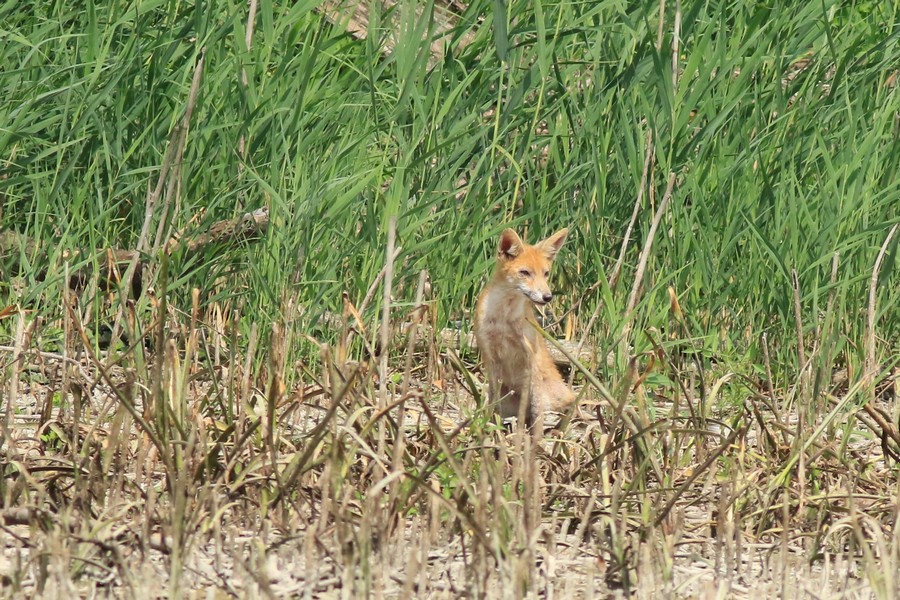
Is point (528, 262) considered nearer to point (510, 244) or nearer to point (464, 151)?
point (510, 244)

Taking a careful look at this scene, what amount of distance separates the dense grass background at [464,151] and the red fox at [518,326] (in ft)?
0.52

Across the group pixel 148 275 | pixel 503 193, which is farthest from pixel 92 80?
pixel 503 193

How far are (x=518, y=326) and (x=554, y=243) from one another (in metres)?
0.42

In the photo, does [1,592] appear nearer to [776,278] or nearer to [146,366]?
[146,366]

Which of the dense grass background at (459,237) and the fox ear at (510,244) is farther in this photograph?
the fox ear at (510,244)

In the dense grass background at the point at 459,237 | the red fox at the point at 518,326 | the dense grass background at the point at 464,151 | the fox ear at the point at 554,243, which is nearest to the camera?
the dense grass background at the point at 459,237

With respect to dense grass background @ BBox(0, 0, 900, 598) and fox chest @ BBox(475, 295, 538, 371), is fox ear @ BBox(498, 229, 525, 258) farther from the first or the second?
fox chest @ BBox(475, 295, 538, 371)

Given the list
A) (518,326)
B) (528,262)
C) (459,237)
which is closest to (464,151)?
(459,237)

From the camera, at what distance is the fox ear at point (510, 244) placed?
599 centimetres

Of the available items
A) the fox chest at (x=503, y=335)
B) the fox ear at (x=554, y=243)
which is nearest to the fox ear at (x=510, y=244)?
the fox ear at (x=554, y=243)

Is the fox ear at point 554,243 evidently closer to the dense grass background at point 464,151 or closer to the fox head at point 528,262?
the fox head at point 528,262

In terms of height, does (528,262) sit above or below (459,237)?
below

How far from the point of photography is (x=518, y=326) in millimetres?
5977

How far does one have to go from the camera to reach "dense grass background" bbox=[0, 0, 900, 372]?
548 cm
